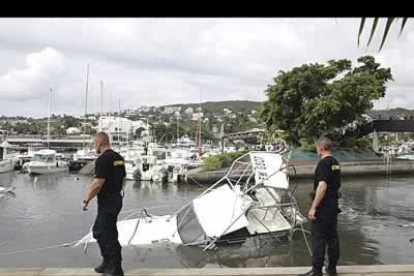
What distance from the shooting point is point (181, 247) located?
1153 centimetres

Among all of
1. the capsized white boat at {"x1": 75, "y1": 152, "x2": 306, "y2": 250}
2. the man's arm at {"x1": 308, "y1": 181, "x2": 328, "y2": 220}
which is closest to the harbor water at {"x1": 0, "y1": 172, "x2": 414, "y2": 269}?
the capsized white boat at {"x1": 75, "y1": 152, "x2": 306, "y2": 250}

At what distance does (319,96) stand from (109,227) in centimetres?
4496

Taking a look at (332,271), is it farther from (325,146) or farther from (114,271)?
(114,271)

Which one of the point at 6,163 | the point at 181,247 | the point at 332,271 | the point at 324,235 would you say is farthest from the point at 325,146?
the point at 6,163

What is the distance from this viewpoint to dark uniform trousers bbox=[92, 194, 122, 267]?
6250 millimetres

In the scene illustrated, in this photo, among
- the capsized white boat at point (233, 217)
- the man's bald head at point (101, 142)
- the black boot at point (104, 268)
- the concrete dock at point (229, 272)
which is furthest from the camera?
the capsized white boat at point (233, 217)

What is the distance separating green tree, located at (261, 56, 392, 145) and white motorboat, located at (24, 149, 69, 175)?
79.7ft

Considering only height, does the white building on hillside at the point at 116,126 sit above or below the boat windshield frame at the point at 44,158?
above

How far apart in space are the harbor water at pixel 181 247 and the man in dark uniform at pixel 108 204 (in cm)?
293

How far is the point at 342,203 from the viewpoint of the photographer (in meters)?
24.1

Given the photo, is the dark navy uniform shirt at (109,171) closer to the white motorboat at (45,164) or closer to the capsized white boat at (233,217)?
the capsized white boat at (233,217)

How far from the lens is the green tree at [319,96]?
4622 cm

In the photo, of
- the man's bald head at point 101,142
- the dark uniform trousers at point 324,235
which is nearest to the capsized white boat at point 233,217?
the dark uniform trousers at point 324,235

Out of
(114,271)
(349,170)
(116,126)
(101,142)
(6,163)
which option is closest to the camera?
(114,271)
